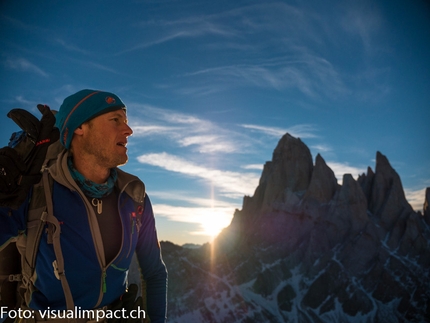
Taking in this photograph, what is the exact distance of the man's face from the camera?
3838mm

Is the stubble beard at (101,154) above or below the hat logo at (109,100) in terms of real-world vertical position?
below

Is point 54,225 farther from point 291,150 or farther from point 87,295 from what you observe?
point 291,150

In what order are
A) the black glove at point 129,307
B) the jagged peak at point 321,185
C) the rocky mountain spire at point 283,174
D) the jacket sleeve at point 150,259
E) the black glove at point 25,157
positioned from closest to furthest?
the black glove at point 25,157 < the black glove at point 129,307 < the jacket sleeve at point 150,259 < the jagged peak at point 321,185 < the rocky mountain spire at point 283,174

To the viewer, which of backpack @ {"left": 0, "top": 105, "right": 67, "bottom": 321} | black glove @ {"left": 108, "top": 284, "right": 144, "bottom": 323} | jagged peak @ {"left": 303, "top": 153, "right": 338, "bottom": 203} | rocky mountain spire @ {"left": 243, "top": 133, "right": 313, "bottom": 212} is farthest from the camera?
rocky mountain spire @ {"left": 243, "top": 133, "right": 313, "bottom": 212}

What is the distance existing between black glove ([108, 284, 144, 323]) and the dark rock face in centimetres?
13335

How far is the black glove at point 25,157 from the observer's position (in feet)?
10.3

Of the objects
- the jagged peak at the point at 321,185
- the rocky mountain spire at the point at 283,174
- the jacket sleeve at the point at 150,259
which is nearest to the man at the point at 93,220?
the jacket sleeve at the point at 150,259

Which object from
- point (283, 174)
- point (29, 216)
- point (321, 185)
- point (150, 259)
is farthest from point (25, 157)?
point (283, 174)

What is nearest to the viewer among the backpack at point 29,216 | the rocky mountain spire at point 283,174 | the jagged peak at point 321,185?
the backpack at point 29,216

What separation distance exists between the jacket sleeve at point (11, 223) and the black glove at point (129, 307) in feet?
4.47

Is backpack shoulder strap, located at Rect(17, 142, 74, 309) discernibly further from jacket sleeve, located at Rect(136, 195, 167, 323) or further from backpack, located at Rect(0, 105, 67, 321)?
jacket sleeve, located at Rect(136, 195, 167, 323)

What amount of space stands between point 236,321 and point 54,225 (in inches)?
5639

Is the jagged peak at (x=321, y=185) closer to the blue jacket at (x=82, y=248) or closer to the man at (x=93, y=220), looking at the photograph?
the man at (x=93, y=220)

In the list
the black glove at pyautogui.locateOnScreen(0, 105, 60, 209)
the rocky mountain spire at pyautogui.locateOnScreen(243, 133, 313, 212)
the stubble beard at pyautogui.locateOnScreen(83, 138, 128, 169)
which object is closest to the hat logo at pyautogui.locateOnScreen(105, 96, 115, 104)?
the stubble beard at pyautogui.locateOnScreen(83, 138, 128, 169)
